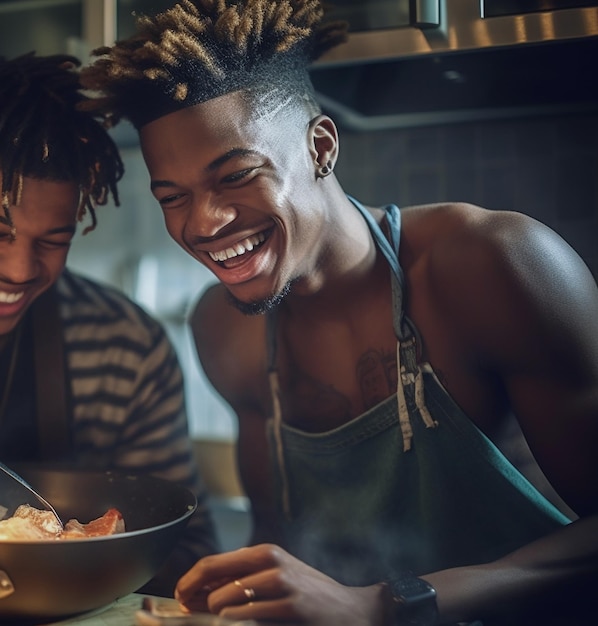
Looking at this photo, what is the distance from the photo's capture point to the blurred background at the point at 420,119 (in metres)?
0.98

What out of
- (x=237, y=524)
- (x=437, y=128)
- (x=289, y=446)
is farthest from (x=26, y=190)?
(x=237, y=524)

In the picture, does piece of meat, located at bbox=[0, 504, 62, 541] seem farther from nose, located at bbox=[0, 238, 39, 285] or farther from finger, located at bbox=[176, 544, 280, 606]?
nose, located at bbox=[0, 238, 39, 285]

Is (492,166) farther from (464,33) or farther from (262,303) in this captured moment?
(262,303)

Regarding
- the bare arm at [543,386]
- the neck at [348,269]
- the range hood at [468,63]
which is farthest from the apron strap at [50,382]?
the bare arm at [543,386]

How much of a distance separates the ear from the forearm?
0.53m

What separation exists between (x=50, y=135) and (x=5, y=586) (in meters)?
0.59

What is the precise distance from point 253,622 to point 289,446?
0.37m

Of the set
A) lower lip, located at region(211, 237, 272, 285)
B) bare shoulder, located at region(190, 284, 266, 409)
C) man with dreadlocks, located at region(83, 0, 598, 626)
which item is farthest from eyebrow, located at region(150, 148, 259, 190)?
bare shoulder, located at region(190, 284, 266, 409)

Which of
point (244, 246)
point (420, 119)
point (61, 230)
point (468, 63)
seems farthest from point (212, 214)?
point (420, 119)

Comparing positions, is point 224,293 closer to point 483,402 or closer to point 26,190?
point 26,190

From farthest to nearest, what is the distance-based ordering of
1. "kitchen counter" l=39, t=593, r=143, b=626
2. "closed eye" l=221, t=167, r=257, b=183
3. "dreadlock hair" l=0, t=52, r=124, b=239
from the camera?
"dreadlock hair" l=0, t=52, r=124, b=239
"closed eye" l=221, t=167, r=257, b=183
"kitchen counter" l=39, t=593, r=143, b=626

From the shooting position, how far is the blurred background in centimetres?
98

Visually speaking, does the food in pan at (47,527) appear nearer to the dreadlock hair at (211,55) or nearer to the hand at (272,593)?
the hand at (272,593)

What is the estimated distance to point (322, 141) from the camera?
1036mm
